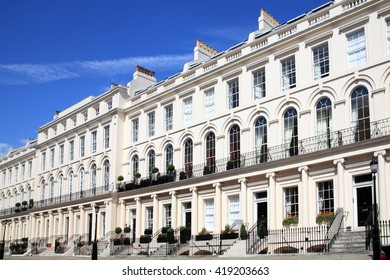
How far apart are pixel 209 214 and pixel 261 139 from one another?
5550 millimetres

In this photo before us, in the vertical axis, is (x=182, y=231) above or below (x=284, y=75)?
below

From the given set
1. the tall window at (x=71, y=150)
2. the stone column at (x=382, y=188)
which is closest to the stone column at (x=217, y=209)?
the stone column at (x=382, y=188)

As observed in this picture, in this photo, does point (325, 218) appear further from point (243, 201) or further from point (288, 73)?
point (288, 73)

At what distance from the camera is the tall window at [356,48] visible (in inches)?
959

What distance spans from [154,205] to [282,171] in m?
11.0

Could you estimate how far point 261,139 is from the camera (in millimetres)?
28625

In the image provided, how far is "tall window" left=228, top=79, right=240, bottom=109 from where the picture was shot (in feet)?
100

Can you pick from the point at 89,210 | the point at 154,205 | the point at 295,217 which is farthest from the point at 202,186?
the point at 89,210

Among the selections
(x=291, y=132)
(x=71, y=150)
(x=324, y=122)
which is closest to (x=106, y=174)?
(x=71, y=150)

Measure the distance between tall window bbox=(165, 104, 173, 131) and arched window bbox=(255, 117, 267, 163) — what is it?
807 centimetres

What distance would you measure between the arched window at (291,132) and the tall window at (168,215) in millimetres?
10175

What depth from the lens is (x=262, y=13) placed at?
33.1 m
